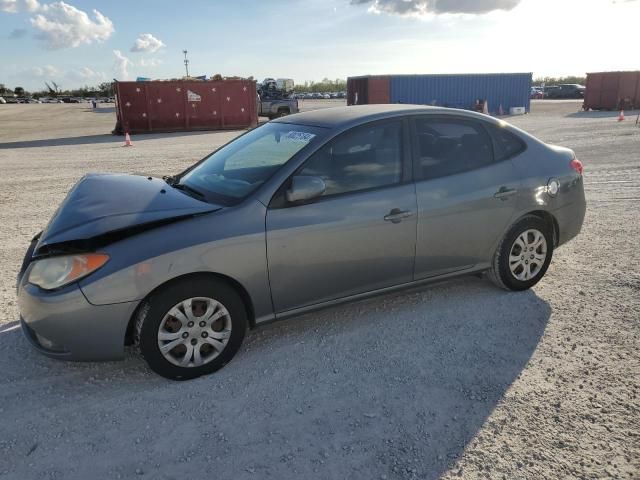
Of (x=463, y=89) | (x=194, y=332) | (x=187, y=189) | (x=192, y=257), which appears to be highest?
(x=463, y=89)

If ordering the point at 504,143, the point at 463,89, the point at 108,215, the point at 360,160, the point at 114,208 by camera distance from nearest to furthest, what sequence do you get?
the point at 108,215
the point at 114,208
the point at 360,160
the point at 504,143
the point at 463,89

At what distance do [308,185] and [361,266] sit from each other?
74 cm

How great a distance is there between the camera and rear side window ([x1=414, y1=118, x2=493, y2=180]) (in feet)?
13.0

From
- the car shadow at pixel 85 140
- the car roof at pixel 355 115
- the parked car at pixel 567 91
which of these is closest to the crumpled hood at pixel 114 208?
the car roof at pixel 355 115

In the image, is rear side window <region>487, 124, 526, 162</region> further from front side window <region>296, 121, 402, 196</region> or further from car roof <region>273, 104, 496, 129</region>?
front side window <region>296, 121, 402, 196</region>

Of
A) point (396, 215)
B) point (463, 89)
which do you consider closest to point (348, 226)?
point (396, 215)

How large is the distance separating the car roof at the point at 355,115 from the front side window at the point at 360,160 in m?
0.08

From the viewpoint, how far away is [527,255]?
14.7 feet

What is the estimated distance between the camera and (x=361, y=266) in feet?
12.2

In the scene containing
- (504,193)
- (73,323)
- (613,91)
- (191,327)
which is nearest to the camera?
(73,323)

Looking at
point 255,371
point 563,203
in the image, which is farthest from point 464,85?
point 255,371

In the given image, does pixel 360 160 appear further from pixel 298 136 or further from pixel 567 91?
pixel 567 91

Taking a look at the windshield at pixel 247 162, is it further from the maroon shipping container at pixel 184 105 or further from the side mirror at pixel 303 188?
the maroon shipping container at pixel 184 105

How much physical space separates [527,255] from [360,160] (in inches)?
71.3
